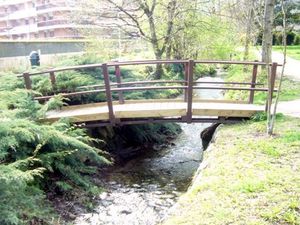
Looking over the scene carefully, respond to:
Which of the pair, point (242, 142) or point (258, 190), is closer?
point (258, 190)

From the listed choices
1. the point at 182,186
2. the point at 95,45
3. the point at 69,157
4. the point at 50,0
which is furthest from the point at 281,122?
the point at 50,0

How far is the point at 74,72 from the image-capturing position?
9328 millimetres

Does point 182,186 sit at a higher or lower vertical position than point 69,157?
lower

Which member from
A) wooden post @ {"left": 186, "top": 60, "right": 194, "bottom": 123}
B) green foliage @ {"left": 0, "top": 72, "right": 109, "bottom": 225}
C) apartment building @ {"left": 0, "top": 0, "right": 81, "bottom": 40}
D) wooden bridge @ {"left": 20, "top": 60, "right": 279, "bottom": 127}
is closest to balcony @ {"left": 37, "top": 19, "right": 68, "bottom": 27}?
apartment building @ {"left": 0, "top": 0, "right": 81, "bottom": 40}

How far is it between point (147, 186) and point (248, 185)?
2740 millimetres

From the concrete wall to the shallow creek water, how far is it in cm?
816

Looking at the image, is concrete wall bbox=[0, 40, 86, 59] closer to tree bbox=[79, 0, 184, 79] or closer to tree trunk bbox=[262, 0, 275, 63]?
tree bbox=[79, 0, 184, 79]

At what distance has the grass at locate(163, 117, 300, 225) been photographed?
12.7 feet

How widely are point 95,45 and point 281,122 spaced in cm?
1051

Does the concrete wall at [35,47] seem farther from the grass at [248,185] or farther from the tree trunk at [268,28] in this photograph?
the grass at [248,185]

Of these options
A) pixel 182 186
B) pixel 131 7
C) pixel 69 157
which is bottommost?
pixel 182 186

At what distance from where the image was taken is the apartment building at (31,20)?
48062mm

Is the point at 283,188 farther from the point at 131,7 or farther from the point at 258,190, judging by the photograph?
the point at 131,7

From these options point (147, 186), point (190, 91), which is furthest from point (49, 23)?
point (147, 186)
